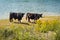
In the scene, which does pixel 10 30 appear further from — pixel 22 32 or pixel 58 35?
pixel 58 35

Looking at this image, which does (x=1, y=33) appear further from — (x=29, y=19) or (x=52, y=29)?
(x=29, y=19)

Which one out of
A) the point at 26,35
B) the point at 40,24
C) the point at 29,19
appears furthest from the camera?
the point at 29,19

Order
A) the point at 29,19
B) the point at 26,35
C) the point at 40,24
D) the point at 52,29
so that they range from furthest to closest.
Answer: the point at 29,19, the point at 40,24, the point at 52,29, the point at 26,35

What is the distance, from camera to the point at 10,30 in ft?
22.5

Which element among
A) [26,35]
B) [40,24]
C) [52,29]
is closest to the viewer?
[26,35]

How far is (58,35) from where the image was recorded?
672 cm

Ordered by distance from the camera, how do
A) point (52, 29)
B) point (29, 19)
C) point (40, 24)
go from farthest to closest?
point (29, 19) → point (40, 24) → point (52, 29)

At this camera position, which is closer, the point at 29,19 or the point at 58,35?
the point at 58,35

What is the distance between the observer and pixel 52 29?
8.09 meters

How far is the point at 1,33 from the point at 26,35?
0.64 metres

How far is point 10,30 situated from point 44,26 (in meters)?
1.74

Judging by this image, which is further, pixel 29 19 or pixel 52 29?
pixel 29 19

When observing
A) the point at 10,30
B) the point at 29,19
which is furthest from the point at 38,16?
the point at 10,30

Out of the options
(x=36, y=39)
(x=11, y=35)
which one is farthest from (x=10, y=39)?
(x=36, y=39)
